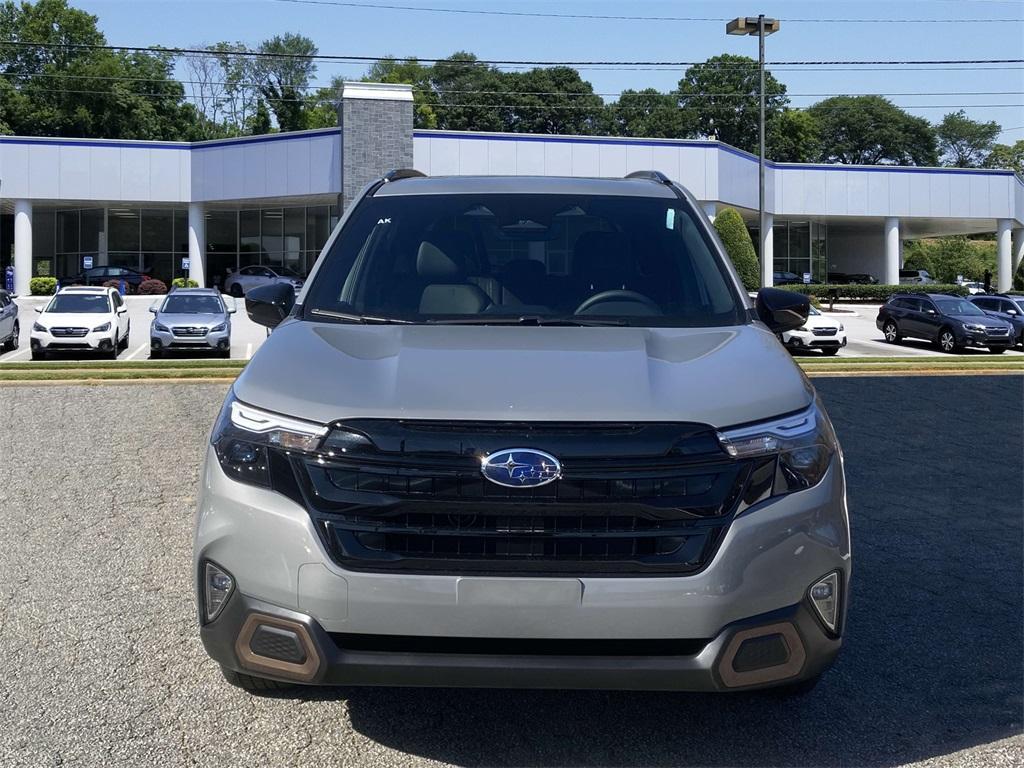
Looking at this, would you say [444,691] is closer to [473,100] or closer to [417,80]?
[473,100]

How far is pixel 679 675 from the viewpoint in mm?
2930

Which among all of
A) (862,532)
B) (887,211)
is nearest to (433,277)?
(862,532)

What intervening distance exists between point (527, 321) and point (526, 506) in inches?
47.7

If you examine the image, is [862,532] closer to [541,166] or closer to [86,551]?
[86,551]

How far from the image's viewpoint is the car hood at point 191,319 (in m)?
23.0

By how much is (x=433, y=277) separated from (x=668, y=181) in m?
1.50

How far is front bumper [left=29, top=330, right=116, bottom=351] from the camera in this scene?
73.8ft

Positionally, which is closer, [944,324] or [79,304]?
[79,304]

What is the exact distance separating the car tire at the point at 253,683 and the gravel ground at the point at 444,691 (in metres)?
0.14

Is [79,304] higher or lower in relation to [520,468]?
higher

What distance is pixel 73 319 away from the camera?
23.1m

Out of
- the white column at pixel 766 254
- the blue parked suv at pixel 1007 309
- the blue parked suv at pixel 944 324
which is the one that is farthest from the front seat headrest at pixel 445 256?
the white column at pixel 766 254

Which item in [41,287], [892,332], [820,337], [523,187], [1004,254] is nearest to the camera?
[523,187]

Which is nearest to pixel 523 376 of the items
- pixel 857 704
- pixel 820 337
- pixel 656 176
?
pixel 857 704
